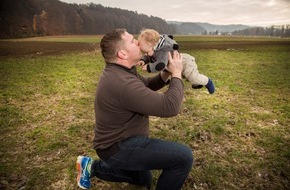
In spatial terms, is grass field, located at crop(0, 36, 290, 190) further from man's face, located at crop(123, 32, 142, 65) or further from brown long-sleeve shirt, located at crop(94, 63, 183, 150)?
man's face, located at crop(123, 32, 142, 65)

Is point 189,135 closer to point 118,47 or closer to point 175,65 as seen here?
point 175,65

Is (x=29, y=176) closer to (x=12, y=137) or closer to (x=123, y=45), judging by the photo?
(x=12, y=137)

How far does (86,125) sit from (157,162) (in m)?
4.24

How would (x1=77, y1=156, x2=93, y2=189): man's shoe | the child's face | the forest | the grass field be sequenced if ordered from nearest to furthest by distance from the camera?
(x1=77, y1=156, x2=93, y2=189): man's shoe, the child's face, the grass field, the forest

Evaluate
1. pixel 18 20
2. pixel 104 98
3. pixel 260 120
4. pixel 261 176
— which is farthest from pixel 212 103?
pixel 18 20

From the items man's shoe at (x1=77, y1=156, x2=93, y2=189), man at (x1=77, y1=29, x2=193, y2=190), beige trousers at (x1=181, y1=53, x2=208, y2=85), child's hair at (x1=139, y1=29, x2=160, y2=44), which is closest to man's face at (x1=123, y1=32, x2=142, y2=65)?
man at (x1=77, y1=29, x2=193, y2=190)

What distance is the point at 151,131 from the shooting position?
638 cm

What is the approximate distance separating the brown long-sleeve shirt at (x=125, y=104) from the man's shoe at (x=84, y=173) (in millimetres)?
935

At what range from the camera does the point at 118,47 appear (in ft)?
10.2

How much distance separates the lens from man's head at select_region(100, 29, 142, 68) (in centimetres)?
308

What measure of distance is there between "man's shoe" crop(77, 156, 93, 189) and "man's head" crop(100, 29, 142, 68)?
192cm

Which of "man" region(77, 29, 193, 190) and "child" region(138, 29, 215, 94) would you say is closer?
"man" region(77, 29, 193, 190)

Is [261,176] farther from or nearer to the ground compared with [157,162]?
nearer to the ground

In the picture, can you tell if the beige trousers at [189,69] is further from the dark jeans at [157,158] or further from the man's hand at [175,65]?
the dark jeans at [157,158]
